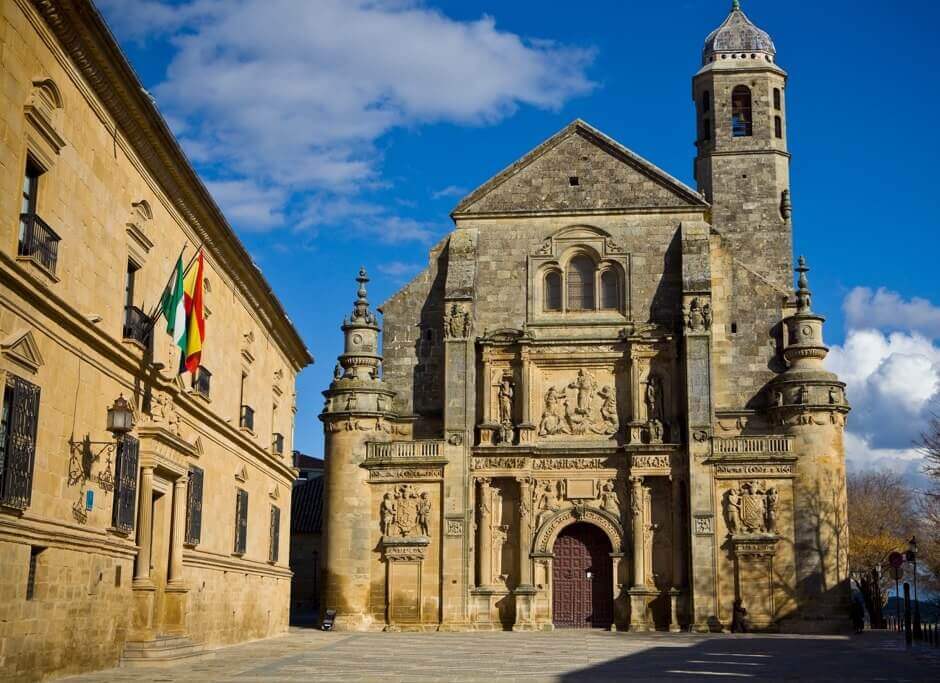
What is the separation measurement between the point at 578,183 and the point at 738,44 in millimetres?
11644

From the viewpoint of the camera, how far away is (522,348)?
39.0 metres

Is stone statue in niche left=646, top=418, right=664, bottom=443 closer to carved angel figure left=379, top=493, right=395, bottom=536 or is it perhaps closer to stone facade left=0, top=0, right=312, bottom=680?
carved angel figure left=379, top=493, right=395, bottom=536

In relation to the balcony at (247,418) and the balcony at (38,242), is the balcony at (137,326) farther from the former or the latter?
the balcony at (247,418)

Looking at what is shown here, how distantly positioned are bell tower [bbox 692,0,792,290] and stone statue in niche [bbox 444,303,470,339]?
1184 centimetres

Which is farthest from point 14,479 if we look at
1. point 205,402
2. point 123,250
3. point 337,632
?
point 337,632

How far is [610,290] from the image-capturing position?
4025cm

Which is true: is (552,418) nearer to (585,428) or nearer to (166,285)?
(585,428)

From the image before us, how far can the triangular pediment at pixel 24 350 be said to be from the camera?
1399 centimetres

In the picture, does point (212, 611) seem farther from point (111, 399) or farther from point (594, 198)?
point (594, 198)

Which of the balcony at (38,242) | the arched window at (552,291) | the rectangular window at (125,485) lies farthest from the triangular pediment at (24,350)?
the arched window at (552,291)

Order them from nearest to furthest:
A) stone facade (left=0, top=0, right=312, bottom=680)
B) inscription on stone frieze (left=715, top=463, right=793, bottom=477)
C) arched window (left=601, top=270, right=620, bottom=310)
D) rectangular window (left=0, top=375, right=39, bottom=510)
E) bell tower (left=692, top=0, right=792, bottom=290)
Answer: rectangular window (left=0, top=375, right=39, bottom=510) < stone facade (left=0, top=0, right=312, bottom=680) < inscription on stone frieze (left=715, top=463, right=793, bottom=477) < arched window (left=601, top=270, right=620, bottom=310) < bell tower (left=692, top=0, right=792, bottom=290)

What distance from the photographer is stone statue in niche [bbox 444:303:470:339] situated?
38.9 m

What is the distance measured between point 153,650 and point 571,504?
810 inches

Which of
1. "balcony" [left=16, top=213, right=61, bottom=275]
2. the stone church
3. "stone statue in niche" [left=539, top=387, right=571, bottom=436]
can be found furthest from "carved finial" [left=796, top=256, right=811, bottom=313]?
"balcony" [left=16, top=213, right=61, bottom=275]
